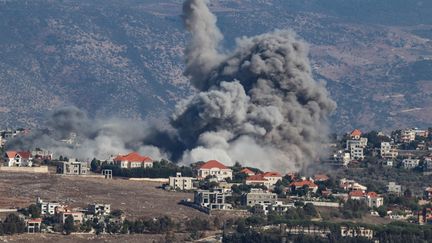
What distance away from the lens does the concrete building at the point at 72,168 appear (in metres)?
133

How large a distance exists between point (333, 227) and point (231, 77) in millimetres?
29141

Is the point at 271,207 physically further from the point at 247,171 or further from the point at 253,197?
the point at 247,171

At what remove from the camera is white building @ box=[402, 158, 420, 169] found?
5955 inches

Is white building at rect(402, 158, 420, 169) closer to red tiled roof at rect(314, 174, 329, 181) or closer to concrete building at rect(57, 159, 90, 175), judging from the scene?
red tiled roof at rect(314, 174, 329, 181)

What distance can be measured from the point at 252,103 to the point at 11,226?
3445 cm

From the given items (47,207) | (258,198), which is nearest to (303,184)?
(258,198)

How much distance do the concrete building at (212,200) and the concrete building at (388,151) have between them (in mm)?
31841

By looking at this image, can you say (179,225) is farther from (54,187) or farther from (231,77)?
(231,77)

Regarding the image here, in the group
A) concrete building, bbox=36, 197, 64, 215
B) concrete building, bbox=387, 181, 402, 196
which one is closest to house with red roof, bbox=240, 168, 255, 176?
concrete building, bbox=387, 181, 402, 196

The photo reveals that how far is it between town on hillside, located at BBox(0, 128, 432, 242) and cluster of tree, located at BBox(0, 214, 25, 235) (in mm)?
65

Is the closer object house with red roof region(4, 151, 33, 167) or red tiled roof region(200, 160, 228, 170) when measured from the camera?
house with red roof region(4, 151, 33, 167)

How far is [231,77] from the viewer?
145 m

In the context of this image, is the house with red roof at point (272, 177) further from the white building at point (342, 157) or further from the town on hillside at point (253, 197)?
the white building at point (342, 157)

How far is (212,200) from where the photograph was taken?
123500 mm
